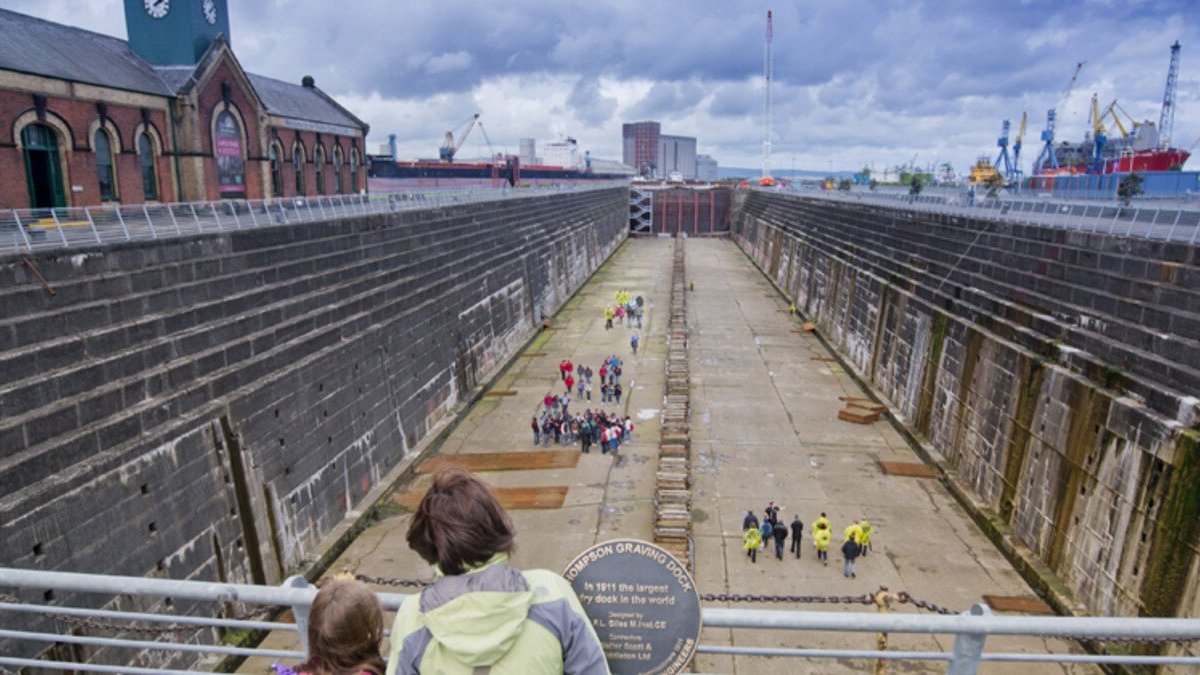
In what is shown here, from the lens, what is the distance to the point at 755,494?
22078 mm

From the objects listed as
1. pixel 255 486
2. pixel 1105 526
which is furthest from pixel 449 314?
pixel 1105 526

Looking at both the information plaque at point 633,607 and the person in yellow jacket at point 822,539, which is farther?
the person in yellow jacket at point 822,539

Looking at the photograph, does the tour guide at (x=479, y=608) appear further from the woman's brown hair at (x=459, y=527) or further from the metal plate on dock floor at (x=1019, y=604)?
the metal plate on dock floor at (x=1019, y=604)

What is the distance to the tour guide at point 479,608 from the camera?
10.4ft

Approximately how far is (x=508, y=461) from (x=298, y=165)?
87.3 ft

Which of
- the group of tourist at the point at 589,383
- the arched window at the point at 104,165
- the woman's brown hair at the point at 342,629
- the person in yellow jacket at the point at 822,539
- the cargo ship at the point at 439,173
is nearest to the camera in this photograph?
the woman's brown hair at the point at 342,629

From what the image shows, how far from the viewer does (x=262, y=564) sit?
15719 millimetres

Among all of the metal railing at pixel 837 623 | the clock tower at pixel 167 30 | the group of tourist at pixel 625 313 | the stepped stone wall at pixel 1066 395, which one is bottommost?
the group of tourist at pixel 625 313

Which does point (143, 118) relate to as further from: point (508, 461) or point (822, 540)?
point (822, 540)

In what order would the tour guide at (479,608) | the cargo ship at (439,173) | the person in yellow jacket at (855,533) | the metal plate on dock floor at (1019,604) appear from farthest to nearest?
the cargo ship at (439,173), the person in yellow jacket at (855,533), the metal plate on dock floor at (1019,604), the tour guide at (479,608)

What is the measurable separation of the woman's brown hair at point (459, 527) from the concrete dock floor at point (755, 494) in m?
11.7

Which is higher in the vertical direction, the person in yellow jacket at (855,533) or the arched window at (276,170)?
the arched window at (276,170)

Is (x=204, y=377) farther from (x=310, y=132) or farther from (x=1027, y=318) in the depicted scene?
(x=310, y=132)

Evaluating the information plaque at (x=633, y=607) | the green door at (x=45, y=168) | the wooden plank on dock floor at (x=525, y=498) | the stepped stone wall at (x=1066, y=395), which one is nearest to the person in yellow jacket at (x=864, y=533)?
the stepped stone wall at (x=1066, y=395)
